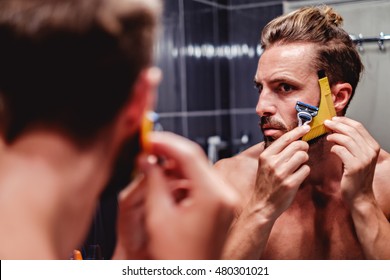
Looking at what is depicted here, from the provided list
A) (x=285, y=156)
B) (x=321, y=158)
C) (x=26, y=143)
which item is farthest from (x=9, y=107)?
(x=321, y=158)

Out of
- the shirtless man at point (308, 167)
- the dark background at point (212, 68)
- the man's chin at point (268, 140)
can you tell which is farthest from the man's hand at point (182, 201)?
the dark background at point (212, 68)

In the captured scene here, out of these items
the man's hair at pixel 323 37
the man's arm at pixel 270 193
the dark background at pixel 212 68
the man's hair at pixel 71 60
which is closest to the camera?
the man's hair at pixel 71 60

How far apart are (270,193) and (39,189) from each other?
418 millimetres

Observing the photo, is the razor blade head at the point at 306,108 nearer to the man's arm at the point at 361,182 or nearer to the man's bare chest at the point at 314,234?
the man's arm at the point at 361,182

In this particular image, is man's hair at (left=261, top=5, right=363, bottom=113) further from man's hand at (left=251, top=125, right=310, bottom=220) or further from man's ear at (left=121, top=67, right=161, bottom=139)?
man's ear at (left=121, top=67, right=161, bottom=139)

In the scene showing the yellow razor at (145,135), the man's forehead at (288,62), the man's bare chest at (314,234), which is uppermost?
the man's forehead at (288,62)

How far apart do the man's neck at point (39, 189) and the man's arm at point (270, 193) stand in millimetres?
360

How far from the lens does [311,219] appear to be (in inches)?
33.4

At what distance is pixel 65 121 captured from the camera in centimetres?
37

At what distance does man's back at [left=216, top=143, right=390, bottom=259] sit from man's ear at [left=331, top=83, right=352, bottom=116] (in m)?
0.11

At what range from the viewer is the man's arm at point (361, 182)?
70 centimetres

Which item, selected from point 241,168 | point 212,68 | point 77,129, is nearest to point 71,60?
point 77,129

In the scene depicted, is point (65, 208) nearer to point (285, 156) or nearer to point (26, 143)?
point (26, 143)

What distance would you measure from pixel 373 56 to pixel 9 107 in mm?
675
